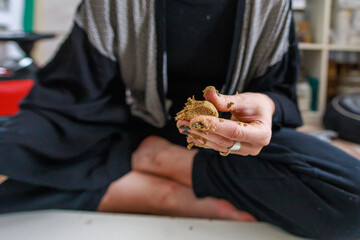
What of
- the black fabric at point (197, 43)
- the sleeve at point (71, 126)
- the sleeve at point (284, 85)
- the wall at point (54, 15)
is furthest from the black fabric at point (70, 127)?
the wall at point (54, 15)

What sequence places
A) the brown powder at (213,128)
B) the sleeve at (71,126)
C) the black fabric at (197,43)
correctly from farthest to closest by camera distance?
1. the sleeve at (71,126)
2. the black fabric at (197,43)
3. the brown powder at (213,128)

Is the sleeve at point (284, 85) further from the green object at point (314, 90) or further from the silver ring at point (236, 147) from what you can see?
the green object at point (314, 90)

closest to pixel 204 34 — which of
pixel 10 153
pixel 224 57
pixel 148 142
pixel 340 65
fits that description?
pixel 224 57

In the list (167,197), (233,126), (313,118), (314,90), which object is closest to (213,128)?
(233,126)

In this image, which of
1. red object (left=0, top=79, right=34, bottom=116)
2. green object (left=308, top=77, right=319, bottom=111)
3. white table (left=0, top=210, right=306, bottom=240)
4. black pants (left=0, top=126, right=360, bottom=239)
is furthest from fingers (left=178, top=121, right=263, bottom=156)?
red object (left=0, top=79, right=34, bottom=116)

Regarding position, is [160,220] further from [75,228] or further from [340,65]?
[340,65]
